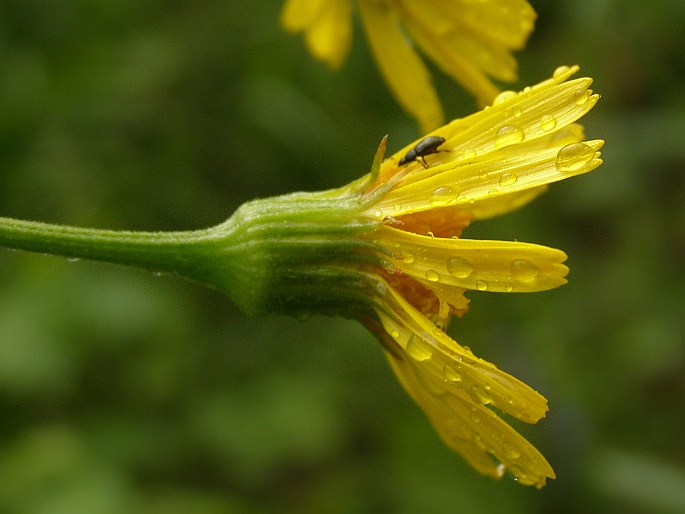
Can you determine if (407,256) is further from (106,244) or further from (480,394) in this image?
(106,244)

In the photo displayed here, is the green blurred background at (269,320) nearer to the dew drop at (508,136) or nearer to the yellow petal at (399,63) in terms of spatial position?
the yellow petal at (399,63)

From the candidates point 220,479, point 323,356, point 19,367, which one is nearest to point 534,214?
point 323,356

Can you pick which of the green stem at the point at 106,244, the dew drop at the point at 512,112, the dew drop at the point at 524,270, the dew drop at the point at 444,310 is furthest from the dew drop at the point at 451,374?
the green stem at the point at 106,244

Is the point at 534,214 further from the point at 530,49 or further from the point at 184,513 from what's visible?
the point at 184,513

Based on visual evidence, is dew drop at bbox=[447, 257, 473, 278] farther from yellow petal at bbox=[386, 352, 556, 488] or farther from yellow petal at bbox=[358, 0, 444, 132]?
yellow petal at bbox=[358, 0, 444, 132]

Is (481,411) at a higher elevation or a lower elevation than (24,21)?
lower

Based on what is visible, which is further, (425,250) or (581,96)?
(425,250)


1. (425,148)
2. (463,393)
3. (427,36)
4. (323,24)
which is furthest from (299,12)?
(463,393)
